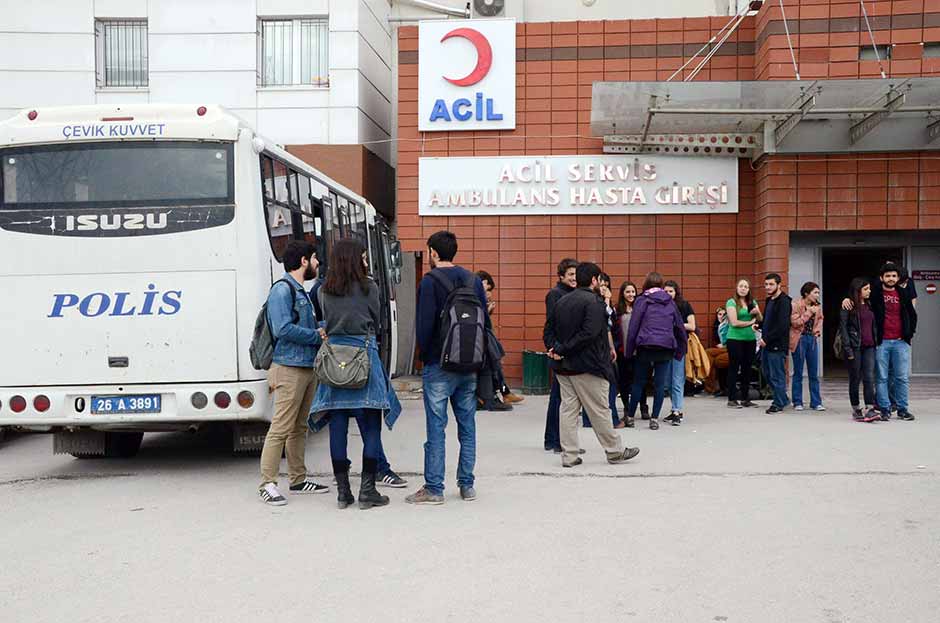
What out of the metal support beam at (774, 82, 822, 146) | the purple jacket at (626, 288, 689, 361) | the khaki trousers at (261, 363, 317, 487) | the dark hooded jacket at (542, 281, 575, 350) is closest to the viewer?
the khaki trousers at (261, 363, 317, 487)

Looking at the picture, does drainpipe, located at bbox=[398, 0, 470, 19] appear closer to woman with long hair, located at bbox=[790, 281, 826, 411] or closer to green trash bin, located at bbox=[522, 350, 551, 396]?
green trash bin, located at bbox=[522, 350, 551, 396]

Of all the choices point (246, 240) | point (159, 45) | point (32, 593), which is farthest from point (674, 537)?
point (159, 45)

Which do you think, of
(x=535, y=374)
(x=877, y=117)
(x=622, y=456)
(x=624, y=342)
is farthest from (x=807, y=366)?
(x=622, y=456)

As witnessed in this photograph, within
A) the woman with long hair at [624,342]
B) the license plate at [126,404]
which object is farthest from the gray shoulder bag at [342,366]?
the woman with long hair at [624,342]

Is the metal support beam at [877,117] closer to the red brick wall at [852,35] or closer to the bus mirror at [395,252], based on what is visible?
the red brick wall at [852,35]

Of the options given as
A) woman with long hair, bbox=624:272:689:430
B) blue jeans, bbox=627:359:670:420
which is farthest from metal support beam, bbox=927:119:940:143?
blue jeans, bbox=627:359:670:420

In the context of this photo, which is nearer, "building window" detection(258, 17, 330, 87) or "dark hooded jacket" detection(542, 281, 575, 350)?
"dark hooded jacket" detection(542, 281, 575, 350)

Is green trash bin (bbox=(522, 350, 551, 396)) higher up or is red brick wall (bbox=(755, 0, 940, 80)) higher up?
red brick wall (bbox=(755, 0, 940, 80))

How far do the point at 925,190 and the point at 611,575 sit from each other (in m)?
12.2

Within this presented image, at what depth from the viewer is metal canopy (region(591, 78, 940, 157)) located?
517 inches

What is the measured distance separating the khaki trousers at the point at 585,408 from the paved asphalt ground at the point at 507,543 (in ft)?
0.80

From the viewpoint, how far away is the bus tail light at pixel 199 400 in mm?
7805

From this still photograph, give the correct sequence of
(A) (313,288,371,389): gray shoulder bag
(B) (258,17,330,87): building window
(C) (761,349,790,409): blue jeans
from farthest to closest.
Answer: (B) (258,17,330,87): building window < (C) (761,349,790,409): blue jeans < (A) (313,288,371,389): gray shoulder bag

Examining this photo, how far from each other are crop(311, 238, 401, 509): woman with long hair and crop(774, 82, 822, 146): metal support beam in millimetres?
8534
